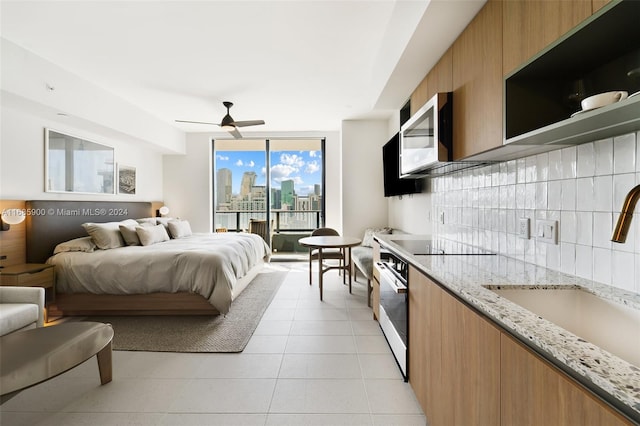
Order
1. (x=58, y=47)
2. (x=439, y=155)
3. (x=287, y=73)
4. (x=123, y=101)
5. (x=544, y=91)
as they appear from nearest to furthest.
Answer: (x=544, y=91) → (x=439, y=155) → (x=58, y=47) → (x=287, y=73) → (x=123, y=101)

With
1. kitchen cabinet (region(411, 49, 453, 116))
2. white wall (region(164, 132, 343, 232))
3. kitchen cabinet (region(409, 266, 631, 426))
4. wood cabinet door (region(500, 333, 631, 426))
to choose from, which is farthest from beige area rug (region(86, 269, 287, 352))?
white wall (region(164, 132, 343, 232))

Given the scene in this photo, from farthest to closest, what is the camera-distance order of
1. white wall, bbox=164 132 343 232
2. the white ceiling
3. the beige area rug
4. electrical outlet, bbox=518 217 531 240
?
1. white wall, bbox=164 132 343 232
2. the beige area rug
3. the white ceiling
4. electrical outlet, bbox=518 217 531 240

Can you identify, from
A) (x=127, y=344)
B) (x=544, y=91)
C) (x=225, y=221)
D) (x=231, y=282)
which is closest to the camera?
(x=544, y=91)

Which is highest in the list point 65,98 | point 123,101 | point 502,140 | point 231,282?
point 123,101

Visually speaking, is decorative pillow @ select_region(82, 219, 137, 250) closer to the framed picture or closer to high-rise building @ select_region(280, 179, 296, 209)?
the framed picture

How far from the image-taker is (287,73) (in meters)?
3.48


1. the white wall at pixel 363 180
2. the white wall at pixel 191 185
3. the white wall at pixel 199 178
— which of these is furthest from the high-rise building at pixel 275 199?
the white wall at pixel 363 180

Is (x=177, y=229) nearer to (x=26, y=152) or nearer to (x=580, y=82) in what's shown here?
(x=26, y=152)

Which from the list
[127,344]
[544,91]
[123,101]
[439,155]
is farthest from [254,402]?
[123,101]

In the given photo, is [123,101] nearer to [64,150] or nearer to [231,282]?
[64,150]

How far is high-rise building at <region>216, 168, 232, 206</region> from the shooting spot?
642 cm

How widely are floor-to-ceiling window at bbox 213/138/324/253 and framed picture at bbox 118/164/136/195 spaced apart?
5.28ft

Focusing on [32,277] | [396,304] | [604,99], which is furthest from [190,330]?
[604,99]

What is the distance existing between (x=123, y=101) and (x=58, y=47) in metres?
1.43
